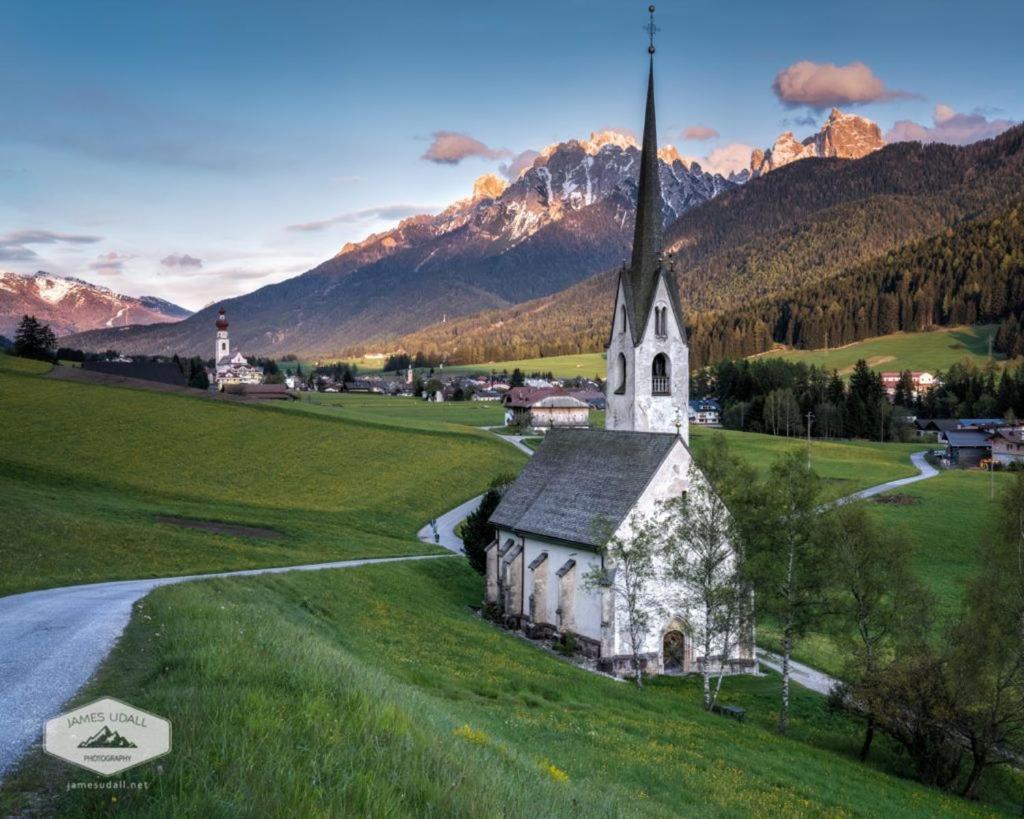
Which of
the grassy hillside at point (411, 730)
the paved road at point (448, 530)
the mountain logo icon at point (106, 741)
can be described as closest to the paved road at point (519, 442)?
the paved road at point (448, 530)

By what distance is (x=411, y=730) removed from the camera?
998 centimetres

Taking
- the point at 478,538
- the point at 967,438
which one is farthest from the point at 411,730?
the point at 967,438

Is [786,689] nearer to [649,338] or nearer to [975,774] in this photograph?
[975,774]

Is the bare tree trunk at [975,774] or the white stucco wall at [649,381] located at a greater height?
the white stucco wall at [649,381]

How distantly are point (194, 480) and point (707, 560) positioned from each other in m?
45.2

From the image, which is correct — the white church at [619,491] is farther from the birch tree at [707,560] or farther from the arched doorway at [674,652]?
the birch tree at [707,560]

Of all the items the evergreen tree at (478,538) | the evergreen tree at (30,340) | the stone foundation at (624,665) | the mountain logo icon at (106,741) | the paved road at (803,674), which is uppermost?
the evergreen tree at (30,340)

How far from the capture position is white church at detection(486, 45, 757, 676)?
37.5m

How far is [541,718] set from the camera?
2134cm

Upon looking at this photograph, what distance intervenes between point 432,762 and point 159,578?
24.6 metres

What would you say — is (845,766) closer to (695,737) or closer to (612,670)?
(695,737)

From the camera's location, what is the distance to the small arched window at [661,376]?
46.6 m

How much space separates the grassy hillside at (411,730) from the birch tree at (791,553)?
13.0 feet

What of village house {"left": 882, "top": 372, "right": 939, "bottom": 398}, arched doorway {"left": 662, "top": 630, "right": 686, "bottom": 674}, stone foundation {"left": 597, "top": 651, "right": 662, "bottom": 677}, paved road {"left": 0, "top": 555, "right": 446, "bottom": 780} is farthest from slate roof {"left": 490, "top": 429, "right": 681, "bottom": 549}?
village house {"left": 882, "top": 372, "right": 939, "bottom": 398}
